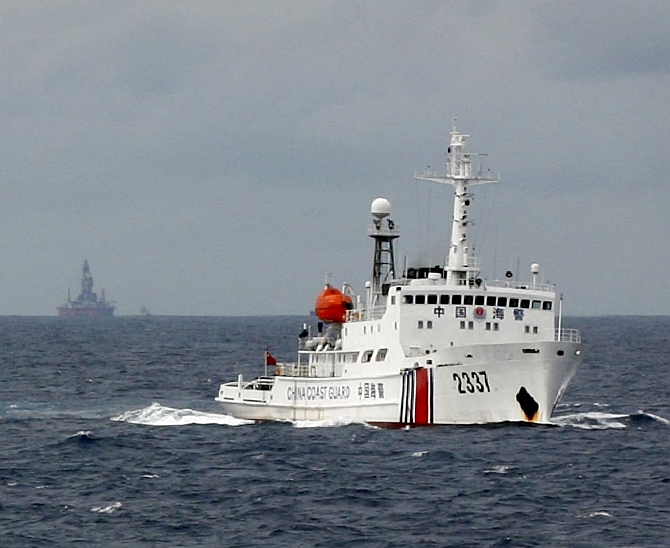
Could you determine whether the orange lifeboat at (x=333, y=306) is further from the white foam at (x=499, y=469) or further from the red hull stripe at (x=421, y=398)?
the white foam at (x=499, y=469)

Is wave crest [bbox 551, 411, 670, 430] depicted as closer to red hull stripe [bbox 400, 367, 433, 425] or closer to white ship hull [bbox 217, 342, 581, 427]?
white ship hull [bbox 217, 342, 581, 427]

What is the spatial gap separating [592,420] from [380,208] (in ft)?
42.0

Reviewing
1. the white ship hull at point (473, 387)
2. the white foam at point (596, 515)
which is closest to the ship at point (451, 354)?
the white ship hull at point (473, 387)

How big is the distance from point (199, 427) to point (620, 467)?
18838 mm

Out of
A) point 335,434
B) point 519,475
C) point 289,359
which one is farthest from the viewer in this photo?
point 289,359

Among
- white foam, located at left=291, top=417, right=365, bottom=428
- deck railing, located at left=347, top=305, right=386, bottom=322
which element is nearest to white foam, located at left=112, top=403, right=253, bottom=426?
white foam, located at left=291, top=417, right=365, bottom=428

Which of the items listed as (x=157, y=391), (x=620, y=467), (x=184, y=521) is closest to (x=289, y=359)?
(x=157, y=391)

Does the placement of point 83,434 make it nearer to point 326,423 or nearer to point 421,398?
point 326,423

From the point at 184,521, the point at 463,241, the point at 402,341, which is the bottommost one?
the point at 184,521

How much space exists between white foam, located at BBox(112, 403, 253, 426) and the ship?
2.20m

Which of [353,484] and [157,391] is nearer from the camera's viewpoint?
[353,484]

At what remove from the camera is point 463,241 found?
188ft

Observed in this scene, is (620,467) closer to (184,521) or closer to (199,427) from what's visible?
(184,521)

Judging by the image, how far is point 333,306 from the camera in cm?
6250
